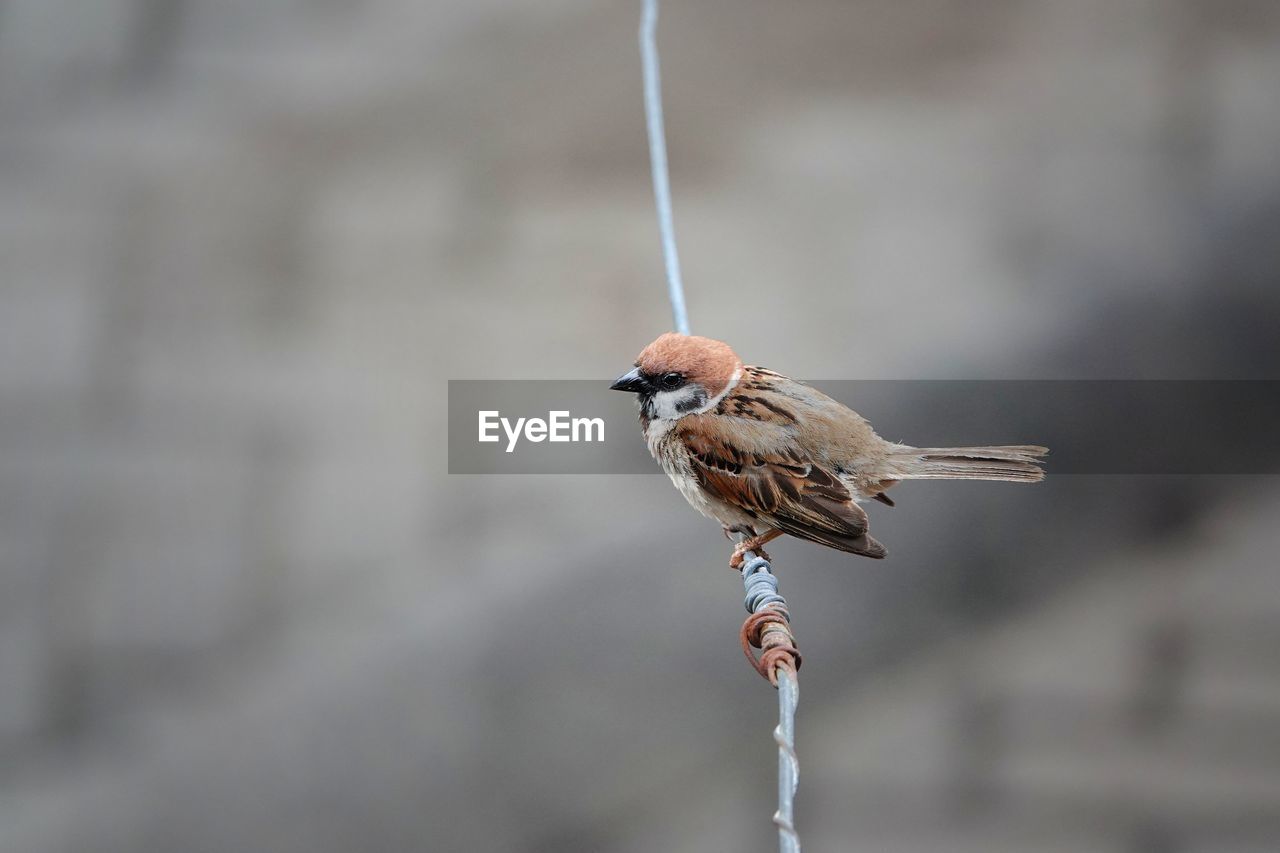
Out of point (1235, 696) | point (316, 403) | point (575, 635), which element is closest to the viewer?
point (575, 635)

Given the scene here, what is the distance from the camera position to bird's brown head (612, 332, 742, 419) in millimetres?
1480

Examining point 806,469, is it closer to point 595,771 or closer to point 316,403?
point 595,771

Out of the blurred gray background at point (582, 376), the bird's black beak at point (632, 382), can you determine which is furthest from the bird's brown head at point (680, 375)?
the blurred gray background at point (582, 376)

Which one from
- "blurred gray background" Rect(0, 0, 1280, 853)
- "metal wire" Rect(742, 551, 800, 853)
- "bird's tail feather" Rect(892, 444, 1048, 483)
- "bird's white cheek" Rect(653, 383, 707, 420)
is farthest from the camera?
"blurred gray background" Rect(0, 0, 1280, 853)

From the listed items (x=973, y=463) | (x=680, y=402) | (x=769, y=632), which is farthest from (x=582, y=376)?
(x=769, y=632)

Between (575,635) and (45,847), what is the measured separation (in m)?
1.57

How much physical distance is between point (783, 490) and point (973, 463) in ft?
0.88

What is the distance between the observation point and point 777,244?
3.39 m

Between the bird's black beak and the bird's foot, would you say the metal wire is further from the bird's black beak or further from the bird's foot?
the bird's black beak

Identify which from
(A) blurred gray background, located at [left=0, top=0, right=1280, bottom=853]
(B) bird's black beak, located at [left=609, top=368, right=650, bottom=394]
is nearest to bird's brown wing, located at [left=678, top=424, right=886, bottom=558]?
(B) bird's black beak, located at [left=609, top=368, right=650, bottom=394]

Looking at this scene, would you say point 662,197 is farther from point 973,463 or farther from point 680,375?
point 973,463

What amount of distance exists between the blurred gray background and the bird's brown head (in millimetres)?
1156

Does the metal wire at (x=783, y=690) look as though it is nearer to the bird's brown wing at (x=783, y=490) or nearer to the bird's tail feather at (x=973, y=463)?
the bird's brown wing at (x=783, y=490)

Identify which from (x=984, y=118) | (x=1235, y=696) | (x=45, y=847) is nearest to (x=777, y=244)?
(x=984, y=118)
